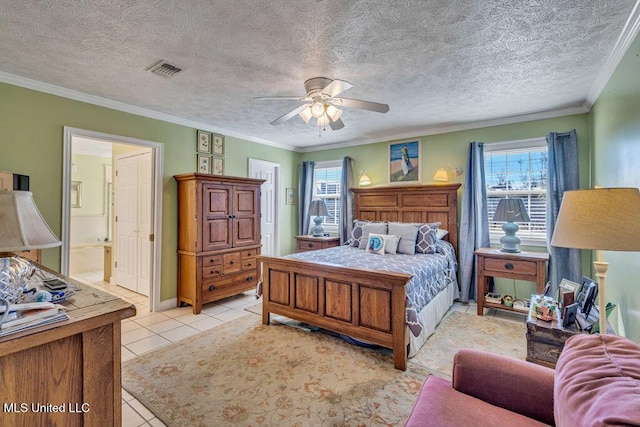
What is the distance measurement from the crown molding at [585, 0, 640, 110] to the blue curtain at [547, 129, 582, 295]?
0.53m

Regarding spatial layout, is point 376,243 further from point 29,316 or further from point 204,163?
point 29,316

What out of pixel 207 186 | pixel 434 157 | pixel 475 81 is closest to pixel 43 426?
pixel 207 186

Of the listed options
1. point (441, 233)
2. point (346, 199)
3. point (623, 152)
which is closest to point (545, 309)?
point (623, 152)

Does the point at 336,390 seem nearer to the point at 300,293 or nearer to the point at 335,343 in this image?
the point at 335,343

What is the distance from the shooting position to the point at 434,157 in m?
4.55

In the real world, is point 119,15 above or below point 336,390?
above

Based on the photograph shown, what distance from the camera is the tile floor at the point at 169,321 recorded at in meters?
2.83

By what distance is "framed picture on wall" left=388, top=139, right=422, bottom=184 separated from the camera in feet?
15.4

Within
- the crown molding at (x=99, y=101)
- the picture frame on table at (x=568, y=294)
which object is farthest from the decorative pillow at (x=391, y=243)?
the crown molding at (x=99, y=101)

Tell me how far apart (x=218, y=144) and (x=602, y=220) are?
4383 millimetres

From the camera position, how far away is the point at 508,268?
11.6 feet

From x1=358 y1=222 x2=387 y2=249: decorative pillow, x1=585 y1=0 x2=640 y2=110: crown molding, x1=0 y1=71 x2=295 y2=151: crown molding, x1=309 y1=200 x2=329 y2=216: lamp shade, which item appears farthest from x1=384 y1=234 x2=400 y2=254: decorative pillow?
Answer: x1=0 y1=71 x2=295 y2=151: crown molding

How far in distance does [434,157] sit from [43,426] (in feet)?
15.3

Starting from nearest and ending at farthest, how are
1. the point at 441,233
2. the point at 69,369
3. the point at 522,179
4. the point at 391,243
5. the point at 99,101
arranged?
the point at 69,369 < the point at 99,101 < the point at 391,243 < the point at 522,179 < the point at 441,233
